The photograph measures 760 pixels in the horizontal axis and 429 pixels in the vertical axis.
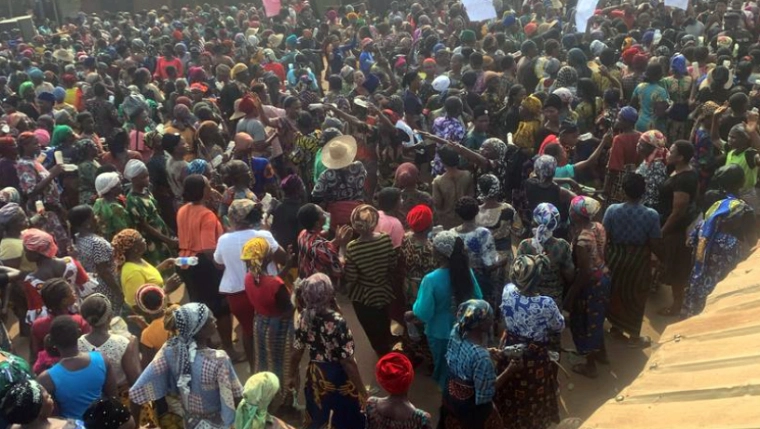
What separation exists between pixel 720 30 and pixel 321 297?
1069cm

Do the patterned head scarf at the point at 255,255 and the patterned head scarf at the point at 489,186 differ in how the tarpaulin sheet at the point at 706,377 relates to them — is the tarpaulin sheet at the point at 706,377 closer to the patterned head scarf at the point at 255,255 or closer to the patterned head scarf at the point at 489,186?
the patterned head scarf at the point at 489,186

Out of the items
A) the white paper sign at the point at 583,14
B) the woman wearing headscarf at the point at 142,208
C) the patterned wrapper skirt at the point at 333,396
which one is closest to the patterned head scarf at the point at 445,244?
the patterned wrapper skirt at the point at 333,396

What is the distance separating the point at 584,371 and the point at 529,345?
168cm

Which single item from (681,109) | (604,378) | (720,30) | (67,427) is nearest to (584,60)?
(681,109)

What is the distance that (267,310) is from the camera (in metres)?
5.27

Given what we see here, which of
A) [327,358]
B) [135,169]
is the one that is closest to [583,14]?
[135,169]

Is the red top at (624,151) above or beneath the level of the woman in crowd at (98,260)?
above

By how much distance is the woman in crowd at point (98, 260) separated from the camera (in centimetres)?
582

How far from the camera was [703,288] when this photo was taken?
5.82 meters

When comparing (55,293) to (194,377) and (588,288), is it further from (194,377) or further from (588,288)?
(588,288)

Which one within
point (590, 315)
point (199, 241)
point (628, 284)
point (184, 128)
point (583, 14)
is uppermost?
point (583, 14)

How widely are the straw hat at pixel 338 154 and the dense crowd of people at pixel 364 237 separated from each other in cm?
3

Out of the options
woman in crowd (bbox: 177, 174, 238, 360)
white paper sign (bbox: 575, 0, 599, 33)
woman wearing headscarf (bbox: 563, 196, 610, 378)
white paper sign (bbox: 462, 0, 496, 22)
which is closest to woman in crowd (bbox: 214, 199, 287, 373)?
woman in crowd (bbox: 177, 174, 238, 360)

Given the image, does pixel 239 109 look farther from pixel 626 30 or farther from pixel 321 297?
pixel 626 30
